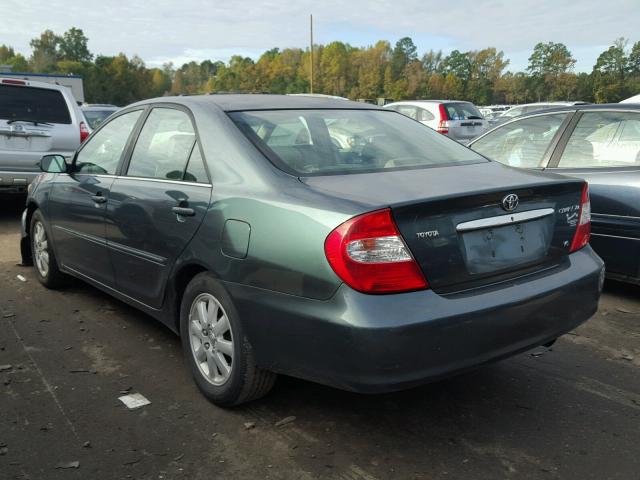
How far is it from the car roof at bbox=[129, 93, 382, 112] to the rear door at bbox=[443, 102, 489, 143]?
37.7ft

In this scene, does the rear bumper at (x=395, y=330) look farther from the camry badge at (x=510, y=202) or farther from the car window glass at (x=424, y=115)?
the car window glass at (x=424, y=115)

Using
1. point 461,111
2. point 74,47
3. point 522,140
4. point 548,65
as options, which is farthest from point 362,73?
point 522,140

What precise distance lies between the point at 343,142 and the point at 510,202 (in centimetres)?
105

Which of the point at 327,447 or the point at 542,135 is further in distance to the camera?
the point at 542,135

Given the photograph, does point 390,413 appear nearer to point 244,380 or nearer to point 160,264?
point 244,380

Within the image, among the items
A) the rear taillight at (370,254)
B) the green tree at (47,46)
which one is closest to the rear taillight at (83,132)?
the rear taillight at (370,254)

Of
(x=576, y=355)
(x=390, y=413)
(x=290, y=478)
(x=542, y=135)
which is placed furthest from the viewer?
(x=542, y=135)

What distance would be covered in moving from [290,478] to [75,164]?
3096 millimetres

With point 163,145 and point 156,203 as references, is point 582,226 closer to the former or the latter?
point 156,203

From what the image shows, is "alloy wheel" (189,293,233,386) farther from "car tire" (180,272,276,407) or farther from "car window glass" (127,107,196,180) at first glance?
"car window glass" (127,107,196,180)

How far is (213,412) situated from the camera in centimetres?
309

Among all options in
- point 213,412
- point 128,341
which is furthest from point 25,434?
point 128,341

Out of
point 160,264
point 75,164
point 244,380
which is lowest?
point 244,380

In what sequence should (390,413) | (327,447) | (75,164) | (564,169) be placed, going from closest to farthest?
(327,447), (390,413), (75,164), (564,169)
